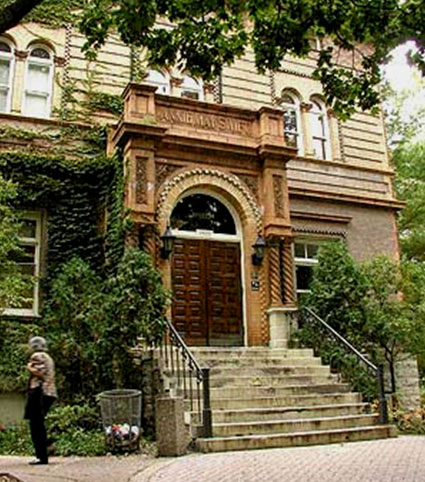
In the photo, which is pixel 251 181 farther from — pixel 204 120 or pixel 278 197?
pixel 204 120

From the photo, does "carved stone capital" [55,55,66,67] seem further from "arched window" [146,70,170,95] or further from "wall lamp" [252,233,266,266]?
"wall lamp" [252,233,266,266]

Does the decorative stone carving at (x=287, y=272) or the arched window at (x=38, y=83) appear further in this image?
the arched window at (x=38, y=83)

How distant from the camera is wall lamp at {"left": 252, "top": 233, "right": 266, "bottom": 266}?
588 inches

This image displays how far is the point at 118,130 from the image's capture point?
1453 cm

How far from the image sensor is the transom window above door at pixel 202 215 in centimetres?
1504

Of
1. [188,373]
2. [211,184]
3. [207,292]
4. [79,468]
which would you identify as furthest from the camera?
[211,184]

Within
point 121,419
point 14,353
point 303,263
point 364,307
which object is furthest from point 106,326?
point 303,263

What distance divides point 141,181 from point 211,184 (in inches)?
75.4

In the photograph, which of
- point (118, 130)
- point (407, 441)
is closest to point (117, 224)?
point (118, 130)

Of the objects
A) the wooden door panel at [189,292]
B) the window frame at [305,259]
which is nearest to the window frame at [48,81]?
the wooden door panel at [189,292]

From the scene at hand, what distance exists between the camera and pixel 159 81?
17.8 metres

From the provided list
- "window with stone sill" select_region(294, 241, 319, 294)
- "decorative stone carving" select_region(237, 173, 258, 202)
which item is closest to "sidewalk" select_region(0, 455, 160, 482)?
"decorative stone carving" select_region(237, 173, 258, 202)

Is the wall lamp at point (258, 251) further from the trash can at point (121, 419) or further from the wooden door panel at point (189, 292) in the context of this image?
the trash can at point (121, 419)

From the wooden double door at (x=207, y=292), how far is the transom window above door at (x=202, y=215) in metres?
0.38
